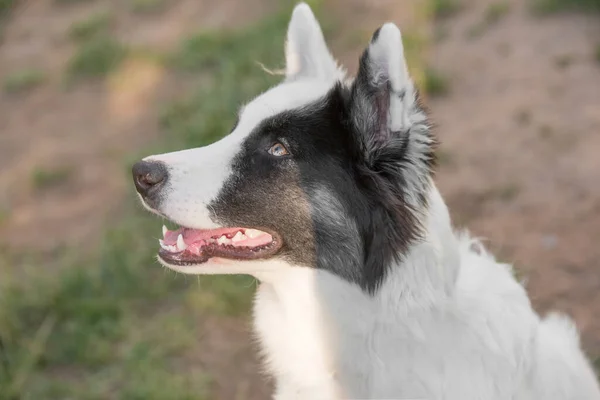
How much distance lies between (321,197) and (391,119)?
15.7 inches

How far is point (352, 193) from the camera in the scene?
219 centimetres

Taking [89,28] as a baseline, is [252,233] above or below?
above

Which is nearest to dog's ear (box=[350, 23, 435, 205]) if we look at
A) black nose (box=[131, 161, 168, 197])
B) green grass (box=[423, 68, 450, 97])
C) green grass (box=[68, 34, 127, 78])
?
black nose (box=[131, 161, 168, 197])

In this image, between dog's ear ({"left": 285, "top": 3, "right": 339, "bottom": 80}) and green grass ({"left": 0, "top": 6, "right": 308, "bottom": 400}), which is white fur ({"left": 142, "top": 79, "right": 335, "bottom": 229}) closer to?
dog's ear ({"left": 285, "top": 3, "right": 339, "bottom": 80})

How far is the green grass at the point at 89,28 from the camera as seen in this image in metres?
7.44

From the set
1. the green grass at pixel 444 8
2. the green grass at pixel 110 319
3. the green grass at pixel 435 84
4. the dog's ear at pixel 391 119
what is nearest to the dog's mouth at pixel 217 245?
the dog's ear at pixel 391 119

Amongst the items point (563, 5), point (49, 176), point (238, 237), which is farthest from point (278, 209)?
point (563, 5)

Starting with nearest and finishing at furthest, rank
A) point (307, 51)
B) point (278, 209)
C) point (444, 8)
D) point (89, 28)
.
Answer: point (278, 209) → point (307, 51) → point (444, 8) → point (89, 28)

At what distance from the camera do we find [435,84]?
5160 millimetres

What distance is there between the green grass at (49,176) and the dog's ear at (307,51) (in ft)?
11.0

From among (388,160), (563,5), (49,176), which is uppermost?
(563,5)

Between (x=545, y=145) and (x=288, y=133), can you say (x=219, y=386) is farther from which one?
(x=545, y=145)

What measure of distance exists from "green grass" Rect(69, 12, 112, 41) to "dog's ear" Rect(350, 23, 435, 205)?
613 centimetres

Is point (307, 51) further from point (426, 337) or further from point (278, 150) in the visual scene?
point (426, 337)
